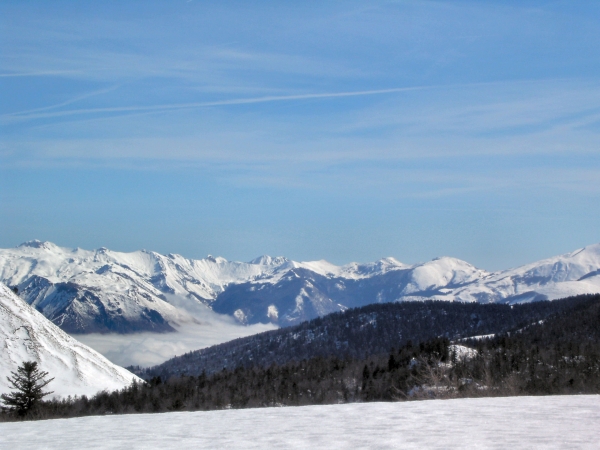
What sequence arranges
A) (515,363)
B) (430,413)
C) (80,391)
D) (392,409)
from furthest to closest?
(80,391), (515,363), (392,409), (430,413)

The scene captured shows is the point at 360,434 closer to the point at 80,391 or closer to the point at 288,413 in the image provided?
the point at 288,413

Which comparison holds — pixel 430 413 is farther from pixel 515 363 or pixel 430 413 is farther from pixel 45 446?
pixel 515 363

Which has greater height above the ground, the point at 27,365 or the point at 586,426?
the point at 27,365

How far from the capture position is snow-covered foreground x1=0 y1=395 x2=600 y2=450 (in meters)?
16.1

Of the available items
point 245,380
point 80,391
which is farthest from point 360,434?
point 80,391

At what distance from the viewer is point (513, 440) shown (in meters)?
15.6

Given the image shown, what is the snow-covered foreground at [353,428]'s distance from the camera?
16.1 metres

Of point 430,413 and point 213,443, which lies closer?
point 213,443

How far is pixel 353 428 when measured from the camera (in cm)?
1866

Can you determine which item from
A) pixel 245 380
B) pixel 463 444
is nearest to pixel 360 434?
pixel 463 444

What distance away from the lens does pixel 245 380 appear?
17000cm

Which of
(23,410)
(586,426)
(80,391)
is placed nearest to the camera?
(586,426)

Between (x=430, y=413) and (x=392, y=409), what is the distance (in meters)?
2.06

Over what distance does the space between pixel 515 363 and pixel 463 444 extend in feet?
383
